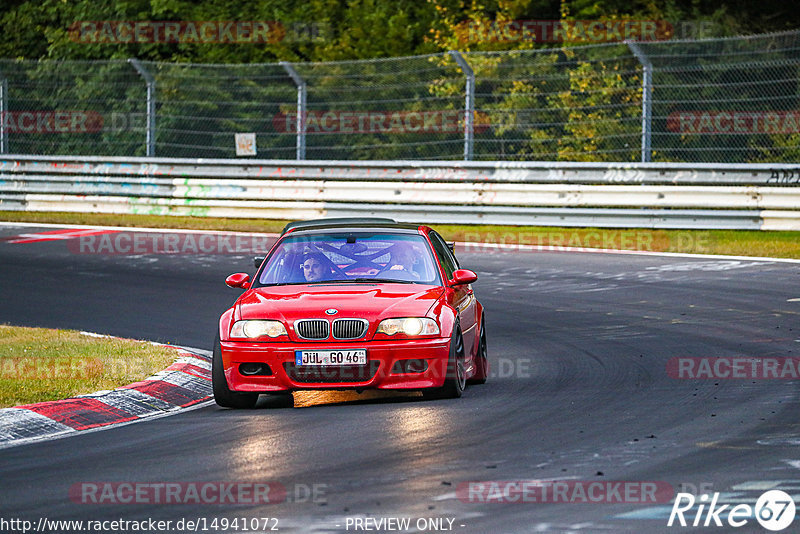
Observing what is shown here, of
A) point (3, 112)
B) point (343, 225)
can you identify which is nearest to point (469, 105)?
point (3, 112)

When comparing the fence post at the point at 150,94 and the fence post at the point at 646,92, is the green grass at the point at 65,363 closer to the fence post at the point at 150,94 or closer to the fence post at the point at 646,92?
the fence post at the point at 646,92

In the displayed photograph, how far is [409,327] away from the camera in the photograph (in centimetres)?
913

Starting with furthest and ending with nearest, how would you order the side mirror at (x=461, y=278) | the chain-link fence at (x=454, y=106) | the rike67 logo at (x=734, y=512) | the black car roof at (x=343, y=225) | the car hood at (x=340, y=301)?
the chain-link fence at (x=454, y=106) → the black car roof at (x=343, y=225) → the side mirror at (x=461, y=278) → the car hood at (x=340, y=301) → the rike67 logo at (x=734, y=512)

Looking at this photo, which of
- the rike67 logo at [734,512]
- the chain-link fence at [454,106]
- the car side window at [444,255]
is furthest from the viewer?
the chain-link fence at [454,106]

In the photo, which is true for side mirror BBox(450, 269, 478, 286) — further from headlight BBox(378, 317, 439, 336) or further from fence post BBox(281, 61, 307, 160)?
fence post BBox(281, 61, 307, 160)

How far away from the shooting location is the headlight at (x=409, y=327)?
29.9 ft

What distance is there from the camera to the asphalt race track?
241 inches

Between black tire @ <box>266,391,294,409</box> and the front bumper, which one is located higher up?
the front bumper

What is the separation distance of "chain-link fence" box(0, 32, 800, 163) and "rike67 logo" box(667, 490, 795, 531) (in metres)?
13.8

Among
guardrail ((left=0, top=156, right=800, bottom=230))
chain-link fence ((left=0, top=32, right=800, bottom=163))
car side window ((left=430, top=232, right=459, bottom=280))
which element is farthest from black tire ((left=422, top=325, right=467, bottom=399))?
chain-link fence ((left=0, top=32, right=800, bottom=163))

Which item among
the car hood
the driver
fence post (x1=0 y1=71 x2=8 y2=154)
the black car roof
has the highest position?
fence post (x1=0 y1=71 x2=8 y2=154)

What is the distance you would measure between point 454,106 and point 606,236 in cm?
444

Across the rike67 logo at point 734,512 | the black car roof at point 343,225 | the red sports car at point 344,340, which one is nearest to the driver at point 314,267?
the red sports car at point 344,340

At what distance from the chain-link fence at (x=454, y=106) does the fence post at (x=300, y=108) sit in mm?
25
